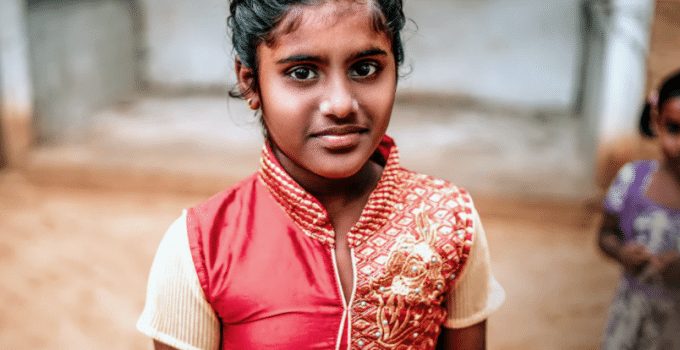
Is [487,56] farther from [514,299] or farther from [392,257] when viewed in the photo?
[392,257]

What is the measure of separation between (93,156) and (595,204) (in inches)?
147

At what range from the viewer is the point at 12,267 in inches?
173

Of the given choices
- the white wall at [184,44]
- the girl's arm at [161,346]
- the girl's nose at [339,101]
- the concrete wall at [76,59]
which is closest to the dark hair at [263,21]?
the girl's nose at [339,101]

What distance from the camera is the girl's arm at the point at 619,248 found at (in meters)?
2.40

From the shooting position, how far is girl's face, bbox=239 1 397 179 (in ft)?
3.89

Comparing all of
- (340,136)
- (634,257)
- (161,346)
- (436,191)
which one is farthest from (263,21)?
(634,257)

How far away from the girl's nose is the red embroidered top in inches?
7.4

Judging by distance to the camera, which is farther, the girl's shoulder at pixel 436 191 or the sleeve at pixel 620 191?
the sleeve at pixel 620 191

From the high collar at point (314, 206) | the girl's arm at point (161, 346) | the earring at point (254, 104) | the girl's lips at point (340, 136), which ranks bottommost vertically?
the girl's arm at point (161, 346)

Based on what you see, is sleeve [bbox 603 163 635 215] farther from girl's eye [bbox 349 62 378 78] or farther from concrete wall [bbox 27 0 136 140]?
concrete wall [bbox 27 0 136 140]

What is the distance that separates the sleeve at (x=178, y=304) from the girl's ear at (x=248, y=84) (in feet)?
0.74

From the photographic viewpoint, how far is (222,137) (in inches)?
257

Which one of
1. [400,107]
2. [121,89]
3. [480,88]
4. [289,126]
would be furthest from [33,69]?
[289,126]

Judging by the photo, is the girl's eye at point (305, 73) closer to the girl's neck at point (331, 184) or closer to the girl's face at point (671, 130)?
the girl's neck at point (331, 184)
